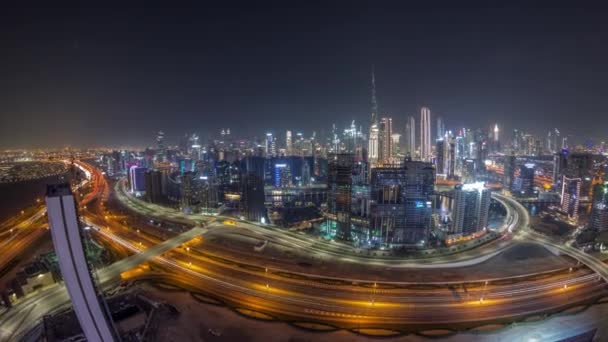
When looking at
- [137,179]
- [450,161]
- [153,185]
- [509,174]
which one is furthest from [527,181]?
[137,179]

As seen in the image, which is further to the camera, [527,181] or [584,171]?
[527,181]

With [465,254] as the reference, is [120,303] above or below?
above

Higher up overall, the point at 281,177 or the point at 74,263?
the point at 74,263

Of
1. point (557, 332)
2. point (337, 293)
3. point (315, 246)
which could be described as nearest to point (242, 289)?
point (337, 293)

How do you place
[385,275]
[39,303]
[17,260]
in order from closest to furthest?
1. [39,303]
2. [385,275]
3. [17,260]

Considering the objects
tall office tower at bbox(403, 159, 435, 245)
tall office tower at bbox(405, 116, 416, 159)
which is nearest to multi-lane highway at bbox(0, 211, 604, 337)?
tall office tower at bbox(403, 159, 435, 245)

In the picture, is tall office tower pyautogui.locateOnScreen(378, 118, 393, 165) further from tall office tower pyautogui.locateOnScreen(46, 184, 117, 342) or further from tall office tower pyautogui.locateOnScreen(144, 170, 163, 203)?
tall office tower pyautogui.locateOnScreen(46, 184, 117, 342)

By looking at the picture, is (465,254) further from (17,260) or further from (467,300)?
(17,260)

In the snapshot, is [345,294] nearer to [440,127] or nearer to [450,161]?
[450,161]
